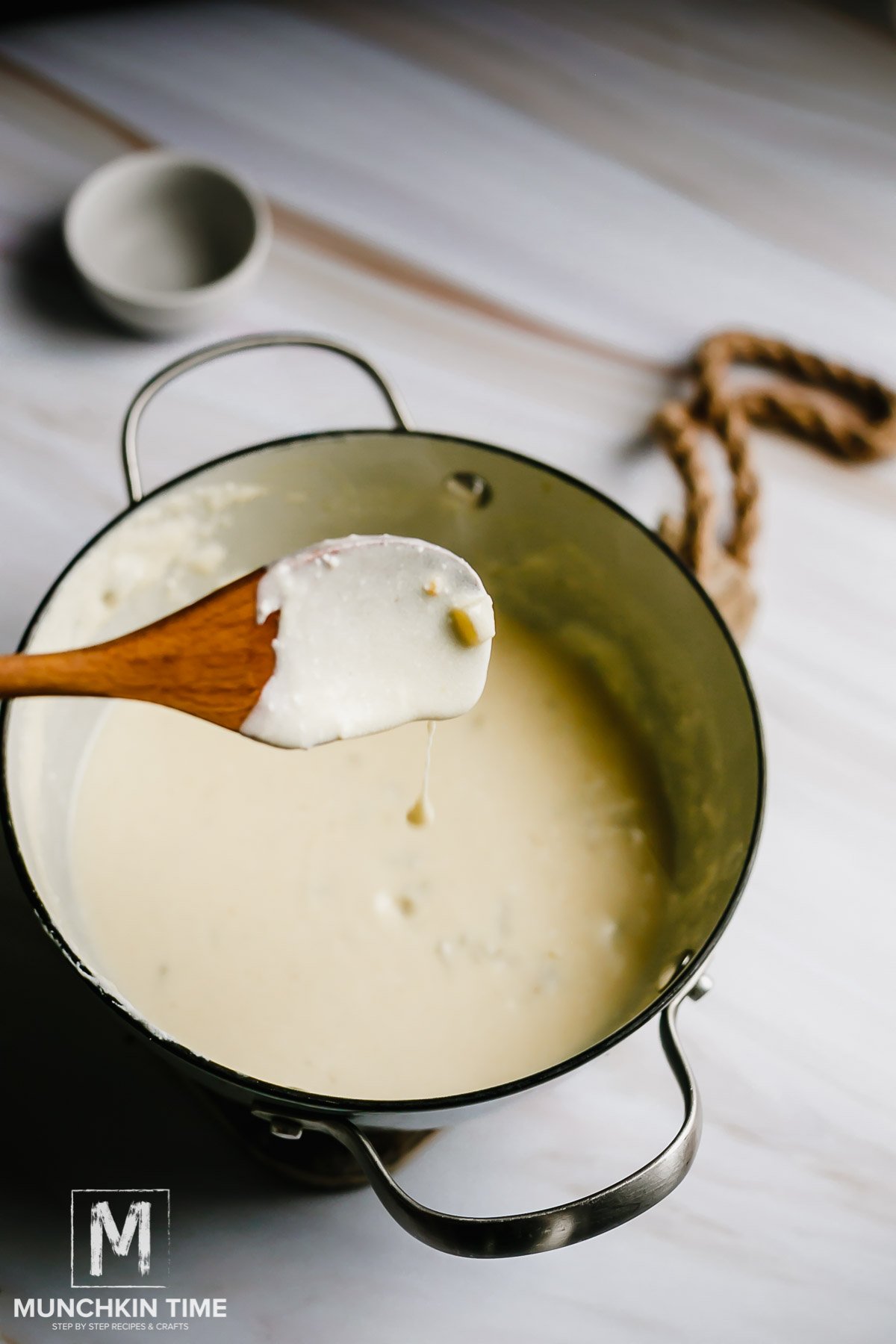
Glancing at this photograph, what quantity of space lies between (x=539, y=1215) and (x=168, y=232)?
983mm

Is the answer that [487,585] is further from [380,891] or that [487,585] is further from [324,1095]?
[324,1095]

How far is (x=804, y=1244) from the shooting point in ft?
2.61

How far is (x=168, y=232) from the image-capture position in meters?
1.17

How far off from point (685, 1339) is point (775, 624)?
571 millimetres

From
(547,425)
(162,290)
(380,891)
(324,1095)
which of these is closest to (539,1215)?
(324,1095)

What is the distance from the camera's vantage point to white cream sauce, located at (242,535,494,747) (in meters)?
0.68

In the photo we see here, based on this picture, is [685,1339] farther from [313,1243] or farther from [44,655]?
[44,655]

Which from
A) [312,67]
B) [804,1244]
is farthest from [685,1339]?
[312,67]

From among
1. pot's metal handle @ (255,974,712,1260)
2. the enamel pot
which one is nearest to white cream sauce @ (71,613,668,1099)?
the enamel pot

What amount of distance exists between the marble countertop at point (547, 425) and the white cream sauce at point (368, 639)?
12.2 inches

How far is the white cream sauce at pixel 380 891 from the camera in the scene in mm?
825

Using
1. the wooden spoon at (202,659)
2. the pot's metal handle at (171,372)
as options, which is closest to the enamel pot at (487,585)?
the pot's metal handle at (171,372)
